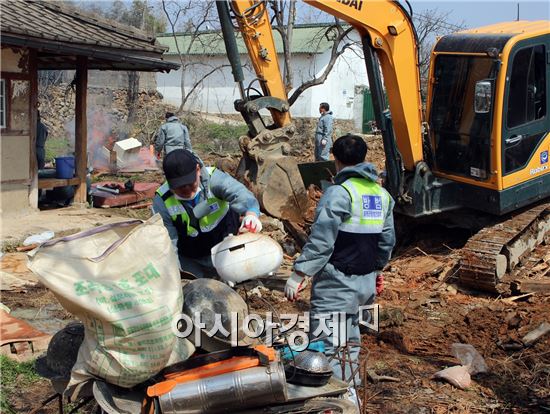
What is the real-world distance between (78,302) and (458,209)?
667 cm

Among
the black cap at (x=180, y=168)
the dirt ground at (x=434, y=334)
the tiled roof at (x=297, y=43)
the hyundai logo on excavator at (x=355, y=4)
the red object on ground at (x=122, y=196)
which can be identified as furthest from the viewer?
the tiled roof at (x=297, y=43)

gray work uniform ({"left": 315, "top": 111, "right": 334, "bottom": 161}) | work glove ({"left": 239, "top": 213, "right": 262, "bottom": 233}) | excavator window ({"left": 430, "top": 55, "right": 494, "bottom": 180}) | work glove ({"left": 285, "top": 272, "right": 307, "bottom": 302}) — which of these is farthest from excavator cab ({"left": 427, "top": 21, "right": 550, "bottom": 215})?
gray work uniform ({"left": 315, "top": 111, "right": 334, "bottom": 161})

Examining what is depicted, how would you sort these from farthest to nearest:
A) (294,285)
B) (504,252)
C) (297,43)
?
(297,43)
(504,252)
(294,285)

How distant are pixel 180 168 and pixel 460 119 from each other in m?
5.19

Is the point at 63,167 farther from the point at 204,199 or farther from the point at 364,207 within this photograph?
the point at 364,207

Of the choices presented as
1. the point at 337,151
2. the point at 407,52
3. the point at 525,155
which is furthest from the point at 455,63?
the point at 337,151

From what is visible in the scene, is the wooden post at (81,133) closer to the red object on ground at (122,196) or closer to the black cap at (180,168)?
the red object on ground at (122,196)

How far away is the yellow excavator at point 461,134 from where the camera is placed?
7.71 metres

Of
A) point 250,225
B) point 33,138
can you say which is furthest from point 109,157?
point 250,225

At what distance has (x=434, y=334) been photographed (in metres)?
6.45

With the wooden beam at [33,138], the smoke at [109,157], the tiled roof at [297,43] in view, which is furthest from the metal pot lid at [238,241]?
the tiled roof at [297,43]

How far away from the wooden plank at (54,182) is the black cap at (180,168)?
7774 millimetres

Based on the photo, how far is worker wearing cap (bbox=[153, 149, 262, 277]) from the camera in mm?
3920

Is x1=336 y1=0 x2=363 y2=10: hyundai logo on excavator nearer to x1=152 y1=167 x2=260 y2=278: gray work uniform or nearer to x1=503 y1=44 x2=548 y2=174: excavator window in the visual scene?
x1=503 y1=44 x2=548 y2=174: excavator window
